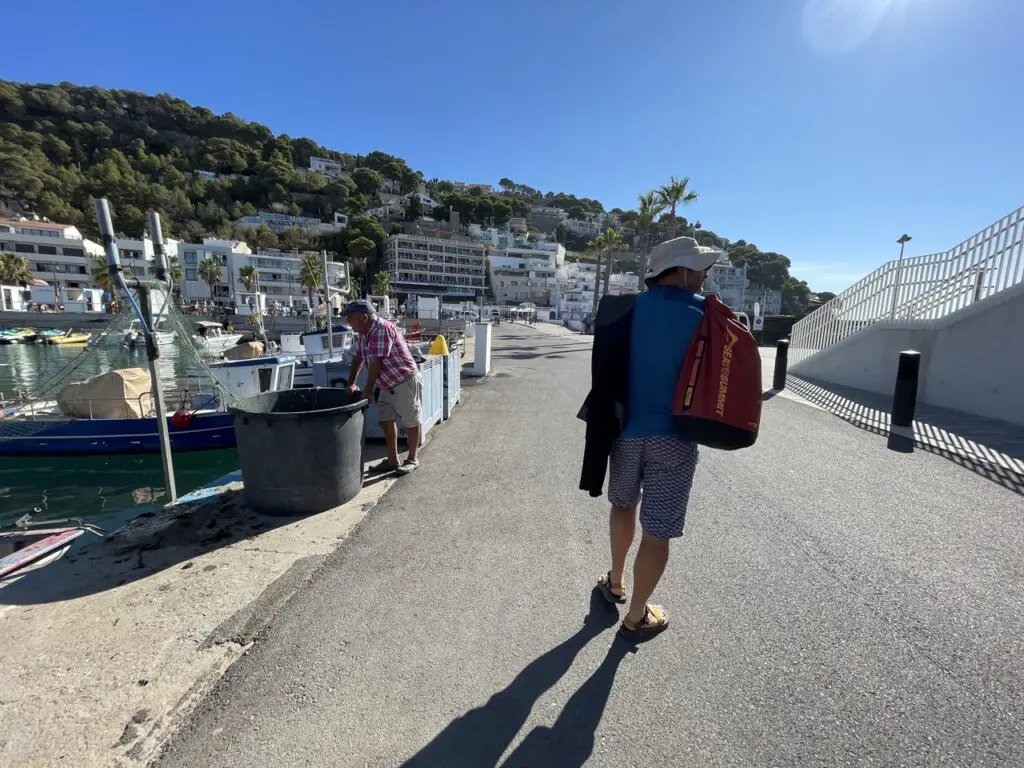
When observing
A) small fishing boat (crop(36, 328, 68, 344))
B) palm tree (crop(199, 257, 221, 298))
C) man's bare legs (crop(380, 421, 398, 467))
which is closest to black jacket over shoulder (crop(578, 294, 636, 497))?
man's bare legs (crop(380, 421, 398, 467))

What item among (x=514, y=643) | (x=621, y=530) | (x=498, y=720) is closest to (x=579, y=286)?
(x=621, y=530)

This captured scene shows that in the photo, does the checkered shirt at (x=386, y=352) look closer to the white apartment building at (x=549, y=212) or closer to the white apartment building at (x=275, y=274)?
the white apartment building at (x=275, y=274)

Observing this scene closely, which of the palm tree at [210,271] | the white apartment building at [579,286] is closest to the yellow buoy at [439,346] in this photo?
the white apartment building at [579,286]

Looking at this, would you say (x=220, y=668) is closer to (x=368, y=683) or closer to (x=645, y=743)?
(x=368, y=683)

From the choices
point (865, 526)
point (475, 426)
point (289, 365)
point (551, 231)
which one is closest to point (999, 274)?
point (865, 526)

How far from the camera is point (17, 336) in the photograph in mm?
44969

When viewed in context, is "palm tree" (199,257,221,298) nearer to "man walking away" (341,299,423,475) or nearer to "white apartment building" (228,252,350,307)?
"white apartment building" (228,252,350,307)

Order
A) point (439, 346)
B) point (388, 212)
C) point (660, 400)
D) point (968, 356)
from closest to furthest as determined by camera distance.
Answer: point (660, 400) < point (968, 356) < point (439, 346) < point (388, 212)

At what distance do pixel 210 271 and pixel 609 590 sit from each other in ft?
307

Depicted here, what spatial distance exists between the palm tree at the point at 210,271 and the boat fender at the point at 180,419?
83110 mm

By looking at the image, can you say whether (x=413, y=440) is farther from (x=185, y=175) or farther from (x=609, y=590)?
(x=185, y=175)

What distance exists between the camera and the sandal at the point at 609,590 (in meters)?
2.64

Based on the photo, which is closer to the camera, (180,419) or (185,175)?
(180,419)

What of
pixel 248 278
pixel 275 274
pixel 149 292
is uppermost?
pixel 275 274
